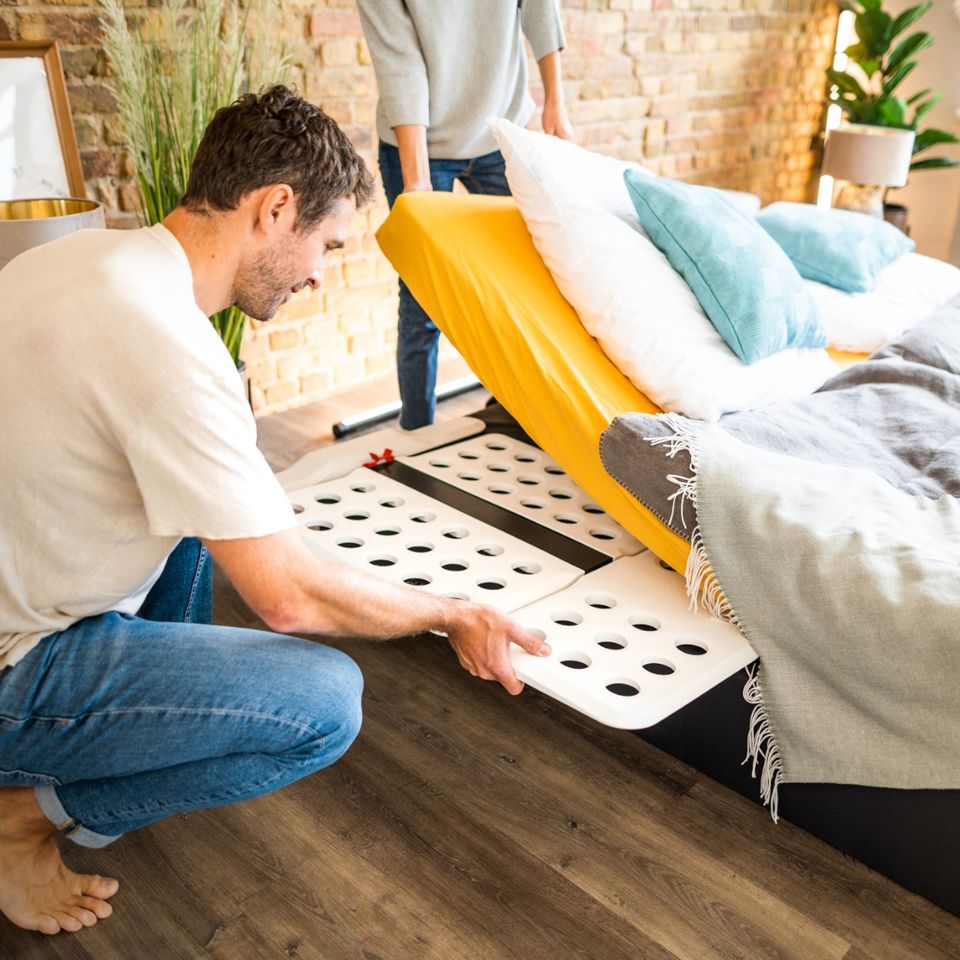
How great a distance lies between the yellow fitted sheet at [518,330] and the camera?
1.77m

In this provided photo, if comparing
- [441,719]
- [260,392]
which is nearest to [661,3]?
[260,392]

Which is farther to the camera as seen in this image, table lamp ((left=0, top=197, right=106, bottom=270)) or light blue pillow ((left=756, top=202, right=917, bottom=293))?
light blue pillow ((left=756, top=202, right=917, bottom=293))

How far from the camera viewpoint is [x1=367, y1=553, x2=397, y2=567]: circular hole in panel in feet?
5.82

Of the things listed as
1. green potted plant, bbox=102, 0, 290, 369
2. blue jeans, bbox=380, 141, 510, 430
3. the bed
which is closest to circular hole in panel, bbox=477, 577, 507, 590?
the bed

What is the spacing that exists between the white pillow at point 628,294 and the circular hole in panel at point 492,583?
0.46 m

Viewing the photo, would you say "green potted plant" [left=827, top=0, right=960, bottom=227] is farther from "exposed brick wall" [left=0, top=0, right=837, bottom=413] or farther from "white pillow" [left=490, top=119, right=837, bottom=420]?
"white pillow" [left=490, top=119, right=837, bottom=420]

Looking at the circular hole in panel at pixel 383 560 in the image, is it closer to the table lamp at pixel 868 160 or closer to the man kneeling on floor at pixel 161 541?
the man kneeling on floor at pixel 161 541

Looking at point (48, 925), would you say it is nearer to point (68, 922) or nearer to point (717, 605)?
point (68, 922)

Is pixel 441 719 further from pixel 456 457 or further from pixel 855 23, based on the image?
pixel 855 23

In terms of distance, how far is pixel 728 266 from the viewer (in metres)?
1.94

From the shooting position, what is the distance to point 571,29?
12.1ft

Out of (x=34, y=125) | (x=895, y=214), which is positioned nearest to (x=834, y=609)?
(x=34, y=125)

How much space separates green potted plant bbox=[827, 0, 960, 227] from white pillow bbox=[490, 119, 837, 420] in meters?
2.87

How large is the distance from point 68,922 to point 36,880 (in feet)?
0.24
